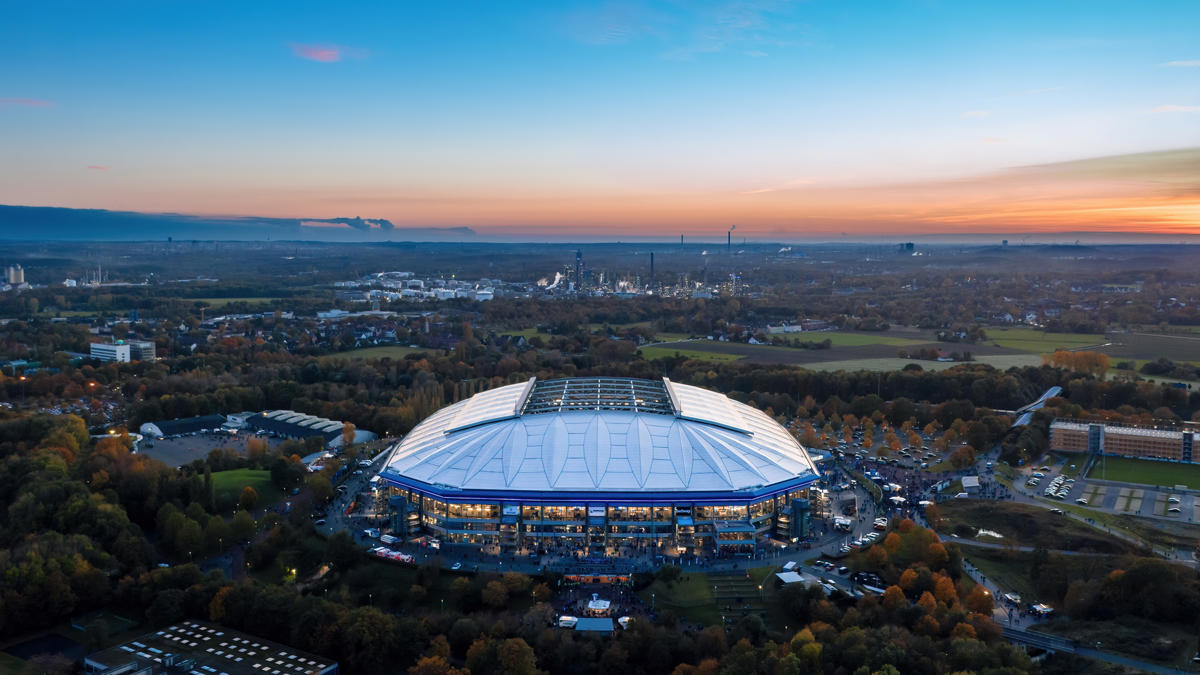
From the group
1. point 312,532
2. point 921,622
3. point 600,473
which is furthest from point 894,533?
point 312,532

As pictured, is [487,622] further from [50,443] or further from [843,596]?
[50,443]

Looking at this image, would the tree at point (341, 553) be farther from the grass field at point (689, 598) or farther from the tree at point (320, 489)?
the grass field at point (689, 598)

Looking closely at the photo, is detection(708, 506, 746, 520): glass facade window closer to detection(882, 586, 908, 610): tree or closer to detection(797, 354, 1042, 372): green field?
detection(882, 586, 908, 610): tree

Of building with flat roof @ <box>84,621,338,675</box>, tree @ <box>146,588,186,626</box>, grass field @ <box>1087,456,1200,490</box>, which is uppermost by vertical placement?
grass field @ <box>1087,456,1200,490</box>

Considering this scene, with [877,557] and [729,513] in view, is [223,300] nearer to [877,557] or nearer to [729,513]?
[729,513]

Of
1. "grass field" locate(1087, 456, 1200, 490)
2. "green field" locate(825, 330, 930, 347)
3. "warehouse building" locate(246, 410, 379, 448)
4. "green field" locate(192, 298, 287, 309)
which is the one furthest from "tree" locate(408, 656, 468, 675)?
"green field" locate(192, 298, 287, 309)

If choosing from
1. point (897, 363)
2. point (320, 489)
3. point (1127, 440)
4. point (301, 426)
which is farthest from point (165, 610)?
point (897, 363)
